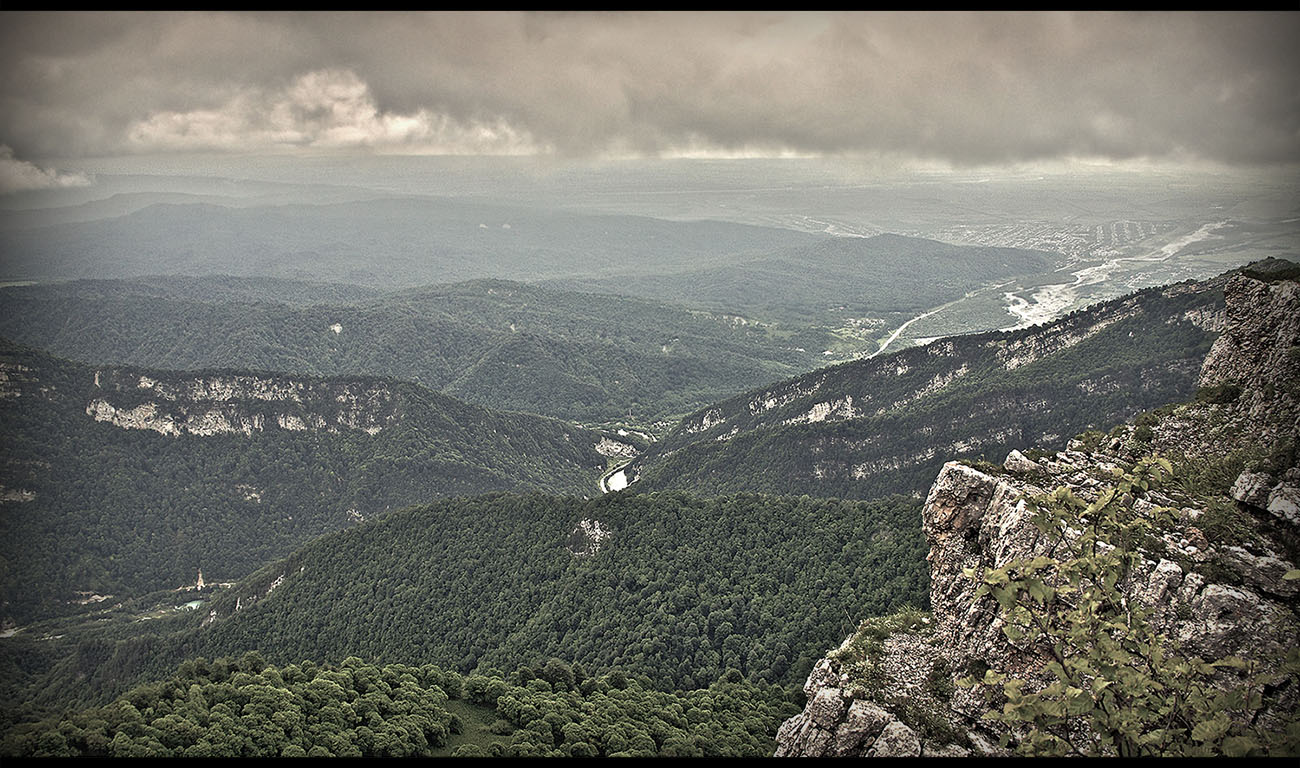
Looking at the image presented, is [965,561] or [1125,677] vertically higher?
[1125,677]

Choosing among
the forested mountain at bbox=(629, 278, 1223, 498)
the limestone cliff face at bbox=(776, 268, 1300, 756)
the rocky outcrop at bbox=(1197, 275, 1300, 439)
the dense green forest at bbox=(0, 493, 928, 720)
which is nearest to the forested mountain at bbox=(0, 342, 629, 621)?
the dense green forest at bbox=(0, 493, 928, 720)

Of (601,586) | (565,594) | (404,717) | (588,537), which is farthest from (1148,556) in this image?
(588,537)

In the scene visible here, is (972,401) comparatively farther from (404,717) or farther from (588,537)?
(404,717)

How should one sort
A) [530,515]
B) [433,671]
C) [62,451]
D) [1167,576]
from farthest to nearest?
1. [62,451]
2. [530,515]
3. [433,671]
4. [1167,576]

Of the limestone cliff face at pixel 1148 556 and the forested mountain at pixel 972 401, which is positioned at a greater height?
the limestone cliff face at pixel 1148 556

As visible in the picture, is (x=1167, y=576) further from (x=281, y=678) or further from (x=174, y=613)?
(x=174, y=613)

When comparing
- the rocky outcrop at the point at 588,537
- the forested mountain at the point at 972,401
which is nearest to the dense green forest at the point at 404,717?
the rocky outcrop at the point at 588,537

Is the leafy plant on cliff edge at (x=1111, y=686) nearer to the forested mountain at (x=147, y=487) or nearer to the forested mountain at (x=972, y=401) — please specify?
the forested mountain at (x=972, y=401)

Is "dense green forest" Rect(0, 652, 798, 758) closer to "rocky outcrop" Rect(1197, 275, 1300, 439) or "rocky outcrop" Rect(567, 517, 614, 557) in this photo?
"rocky outcrop" Rect(1197, 275, 1300, 439)

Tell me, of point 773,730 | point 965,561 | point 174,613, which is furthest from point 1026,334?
point 174,613
